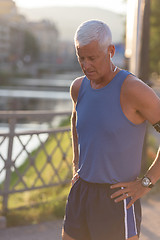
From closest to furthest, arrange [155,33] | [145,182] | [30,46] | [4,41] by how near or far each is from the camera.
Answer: [145,182], [155,33], [4,41], [30,46]

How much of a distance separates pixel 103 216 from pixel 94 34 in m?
0.88

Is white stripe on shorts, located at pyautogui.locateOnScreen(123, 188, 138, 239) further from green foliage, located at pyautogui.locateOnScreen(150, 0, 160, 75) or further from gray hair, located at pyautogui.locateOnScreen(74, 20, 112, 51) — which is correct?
green foliage, located at pyautogui.locateOnScreen(150, 0, 160, 75)

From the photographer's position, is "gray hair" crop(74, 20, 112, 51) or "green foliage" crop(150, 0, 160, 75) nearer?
"gray hair" crop(74, 20, 112, 51)

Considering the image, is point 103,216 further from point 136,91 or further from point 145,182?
point 136,91

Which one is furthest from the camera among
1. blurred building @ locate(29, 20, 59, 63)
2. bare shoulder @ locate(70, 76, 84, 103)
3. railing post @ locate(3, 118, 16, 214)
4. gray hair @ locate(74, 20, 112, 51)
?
blurred building @ locate(29, 20, 59, 63)

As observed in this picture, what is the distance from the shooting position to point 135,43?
5.55m

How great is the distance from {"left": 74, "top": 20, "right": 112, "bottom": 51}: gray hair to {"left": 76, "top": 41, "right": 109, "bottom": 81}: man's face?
2 cm

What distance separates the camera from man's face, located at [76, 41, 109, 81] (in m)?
1.68

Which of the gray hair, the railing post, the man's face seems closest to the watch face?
the man's face

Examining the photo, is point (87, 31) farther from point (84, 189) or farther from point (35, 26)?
point (35, 26)

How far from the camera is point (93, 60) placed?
171cm

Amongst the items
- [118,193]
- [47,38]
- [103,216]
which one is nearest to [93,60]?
[118,193]

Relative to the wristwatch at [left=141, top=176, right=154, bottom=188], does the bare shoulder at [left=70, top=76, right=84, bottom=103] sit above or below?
above

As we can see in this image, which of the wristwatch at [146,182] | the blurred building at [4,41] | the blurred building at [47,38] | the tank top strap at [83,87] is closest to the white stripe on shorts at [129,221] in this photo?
the wristwatch at [146,182]
